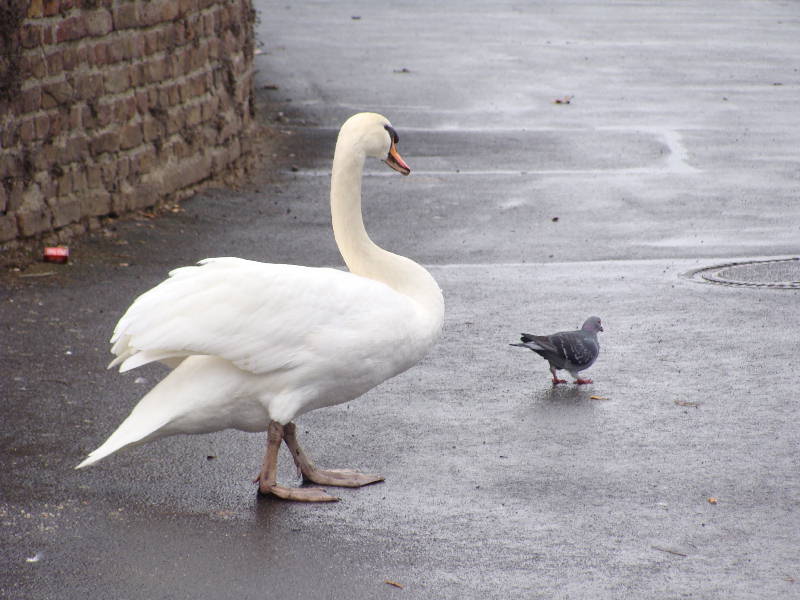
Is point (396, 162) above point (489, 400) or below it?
above

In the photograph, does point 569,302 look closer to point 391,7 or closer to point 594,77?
point 594,77

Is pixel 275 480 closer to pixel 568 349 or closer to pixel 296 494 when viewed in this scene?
pixel 296 494

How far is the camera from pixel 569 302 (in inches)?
341

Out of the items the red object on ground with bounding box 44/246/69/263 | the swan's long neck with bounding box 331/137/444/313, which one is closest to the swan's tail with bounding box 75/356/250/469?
the swan's long neck with bounding box 331/137/444/313

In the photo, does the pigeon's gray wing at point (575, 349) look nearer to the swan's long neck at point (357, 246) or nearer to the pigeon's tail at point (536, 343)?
the pigeon's tail at point (536, 343)

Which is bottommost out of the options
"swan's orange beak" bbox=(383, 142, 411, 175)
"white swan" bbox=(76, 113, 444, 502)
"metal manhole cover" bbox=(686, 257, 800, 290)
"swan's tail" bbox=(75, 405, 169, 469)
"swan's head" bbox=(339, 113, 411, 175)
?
"metal manhole cover" bbox=(686, 257, 800, 290)

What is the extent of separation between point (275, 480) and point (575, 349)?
204cm

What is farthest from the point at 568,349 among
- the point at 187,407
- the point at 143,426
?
the point at 143,426

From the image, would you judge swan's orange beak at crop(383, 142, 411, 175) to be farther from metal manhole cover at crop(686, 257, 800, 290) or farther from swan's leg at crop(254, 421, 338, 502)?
metal manhole cover at crop(686, 257, 800, 290)

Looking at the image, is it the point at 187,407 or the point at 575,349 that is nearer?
the point at 187,407

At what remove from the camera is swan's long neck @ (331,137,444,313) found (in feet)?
19.5

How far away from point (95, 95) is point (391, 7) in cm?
1687

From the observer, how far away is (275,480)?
5625 mm

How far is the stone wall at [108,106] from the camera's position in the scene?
9242 millimetres
